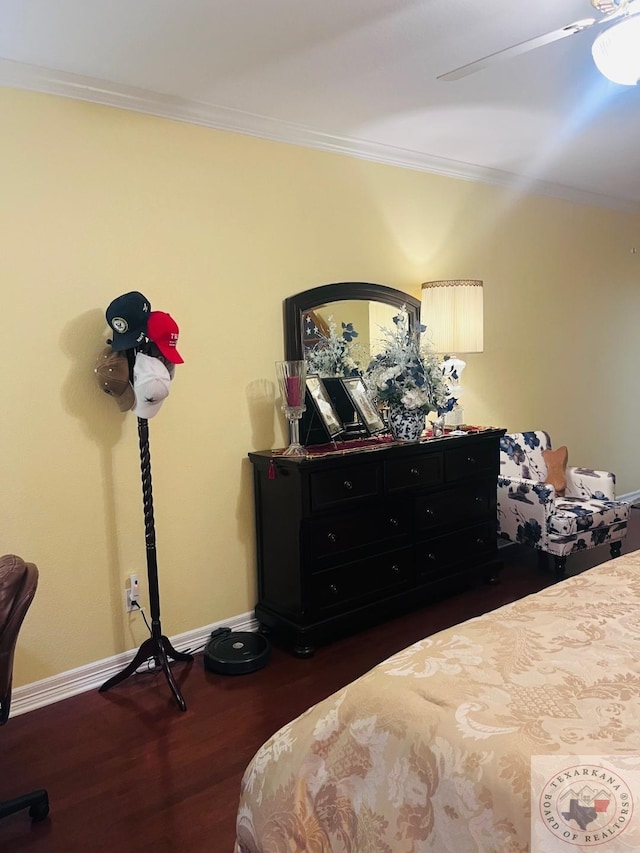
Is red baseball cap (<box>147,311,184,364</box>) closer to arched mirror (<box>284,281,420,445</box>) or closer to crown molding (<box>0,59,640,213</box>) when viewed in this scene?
arched mirror (<box>284,281,420,445</box>)

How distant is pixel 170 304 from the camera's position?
2.94 meters

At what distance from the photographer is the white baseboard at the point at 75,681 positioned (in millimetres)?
2621

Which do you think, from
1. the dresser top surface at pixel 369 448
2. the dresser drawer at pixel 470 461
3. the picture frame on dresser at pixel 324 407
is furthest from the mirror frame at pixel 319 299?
the dresser drawer at pixel 470 461

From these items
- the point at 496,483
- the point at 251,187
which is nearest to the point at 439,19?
the point at 251,187

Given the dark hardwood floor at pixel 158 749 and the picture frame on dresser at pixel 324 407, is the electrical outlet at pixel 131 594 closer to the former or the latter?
the dark hardwood floor at pixel 158 749

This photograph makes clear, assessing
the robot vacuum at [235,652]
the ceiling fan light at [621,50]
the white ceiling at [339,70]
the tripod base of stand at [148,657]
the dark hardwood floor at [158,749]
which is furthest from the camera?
the robot vacuum at [235,652]

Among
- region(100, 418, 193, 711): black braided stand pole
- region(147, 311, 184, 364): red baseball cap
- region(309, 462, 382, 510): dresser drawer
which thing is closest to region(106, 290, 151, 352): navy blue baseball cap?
region(147, 311, 184, 364): red baseball cap

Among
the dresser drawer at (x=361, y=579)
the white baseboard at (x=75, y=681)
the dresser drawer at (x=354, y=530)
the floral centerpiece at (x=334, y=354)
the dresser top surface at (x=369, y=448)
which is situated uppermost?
the floral centerpiece at (x=334, y=354)

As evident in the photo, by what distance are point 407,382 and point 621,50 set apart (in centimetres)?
180

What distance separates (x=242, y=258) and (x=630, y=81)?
1.83m

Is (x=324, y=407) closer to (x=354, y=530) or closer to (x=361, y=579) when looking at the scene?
(x=354, y=530)

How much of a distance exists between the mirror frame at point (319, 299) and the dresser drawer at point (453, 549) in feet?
4.09

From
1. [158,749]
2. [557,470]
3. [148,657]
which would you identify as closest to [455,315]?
[557,470]

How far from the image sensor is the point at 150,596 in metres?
2.73
